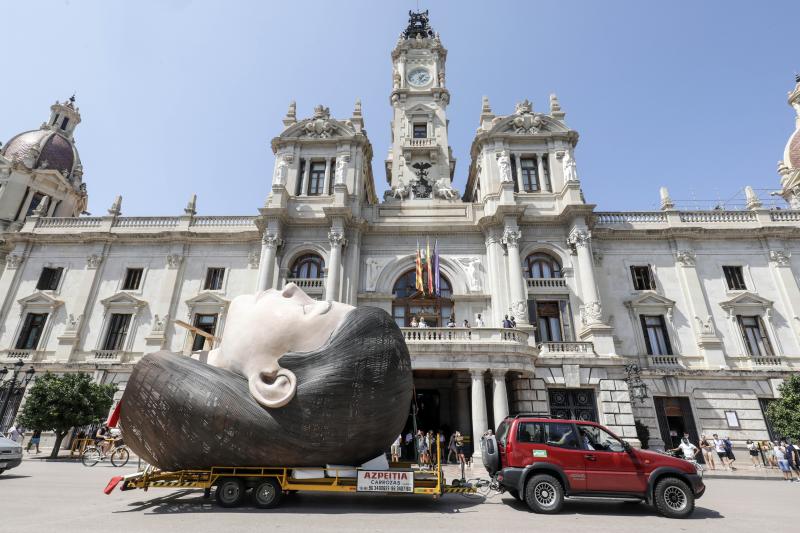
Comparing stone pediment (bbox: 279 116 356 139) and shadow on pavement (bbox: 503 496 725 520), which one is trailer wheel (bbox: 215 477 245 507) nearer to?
shadow on pavement (bbox: 503 496 725 520)

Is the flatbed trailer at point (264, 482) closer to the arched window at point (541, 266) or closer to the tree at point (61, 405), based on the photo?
the tree at point (61, 405)

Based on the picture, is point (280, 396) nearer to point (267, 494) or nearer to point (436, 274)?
point (267, 494)

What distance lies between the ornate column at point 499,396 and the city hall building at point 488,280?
93mm

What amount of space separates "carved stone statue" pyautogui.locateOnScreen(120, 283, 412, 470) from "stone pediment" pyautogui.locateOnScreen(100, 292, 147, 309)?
19.6m

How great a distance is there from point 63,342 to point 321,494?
74.7ft

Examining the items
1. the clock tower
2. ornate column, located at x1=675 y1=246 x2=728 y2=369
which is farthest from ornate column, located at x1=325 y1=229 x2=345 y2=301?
ornate column, located at x1=675 y1=246 x2=728 y2=369

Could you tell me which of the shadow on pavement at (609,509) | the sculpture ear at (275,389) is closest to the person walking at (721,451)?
the shadow on pavement at (609,509)

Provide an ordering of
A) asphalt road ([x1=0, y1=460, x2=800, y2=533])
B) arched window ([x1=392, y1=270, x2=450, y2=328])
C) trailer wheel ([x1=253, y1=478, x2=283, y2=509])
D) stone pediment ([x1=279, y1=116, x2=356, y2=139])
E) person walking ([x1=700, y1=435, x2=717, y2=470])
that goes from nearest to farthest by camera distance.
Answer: asphalt road ([x1=0, y1=460, x2=800, y2=533]), trailer wheel ([x1=253, y1=478, x2=283, y2=509]), person walking ([x1=700, y1=435, x2=717, y2=470]), arched window ([x1=392, y1=270, x2=450, y2=328]), stone pediment ([x1=279, y1=116, x2=356, y2=139])

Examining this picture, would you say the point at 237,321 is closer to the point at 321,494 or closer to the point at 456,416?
the point at 321,494

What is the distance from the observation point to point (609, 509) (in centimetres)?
881

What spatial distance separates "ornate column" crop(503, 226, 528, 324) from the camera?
2155 centimetres

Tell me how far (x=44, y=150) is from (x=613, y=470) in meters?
47.8

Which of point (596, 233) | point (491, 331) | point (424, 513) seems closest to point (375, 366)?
point (424, 513)

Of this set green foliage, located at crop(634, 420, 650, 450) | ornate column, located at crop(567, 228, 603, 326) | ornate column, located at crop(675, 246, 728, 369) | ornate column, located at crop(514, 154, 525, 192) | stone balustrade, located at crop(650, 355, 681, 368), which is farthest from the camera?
ornate column, located at crop(514, 154, 525, 192)
